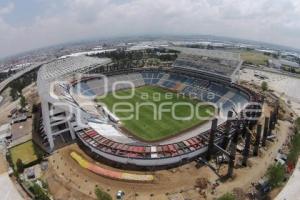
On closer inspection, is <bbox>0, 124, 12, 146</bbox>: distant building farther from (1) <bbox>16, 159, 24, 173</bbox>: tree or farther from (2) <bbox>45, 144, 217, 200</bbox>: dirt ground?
(2) <bbox>45, 144, 217, 200</bbox>: dirt ground

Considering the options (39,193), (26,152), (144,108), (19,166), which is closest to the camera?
(39,193)

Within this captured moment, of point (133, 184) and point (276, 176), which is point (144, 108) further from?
point (276, 176)

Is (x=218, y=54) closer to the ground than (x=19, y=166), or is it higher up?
higher up

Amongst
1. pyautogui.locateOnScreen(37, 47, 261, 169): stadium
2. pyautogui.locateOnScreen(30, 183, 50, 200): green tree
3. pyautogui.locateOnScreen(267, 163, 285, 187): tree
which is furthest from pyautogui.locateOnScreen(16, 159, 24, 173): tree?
pyautogui.locateOnScreen(267, 163, 285, 187): tree

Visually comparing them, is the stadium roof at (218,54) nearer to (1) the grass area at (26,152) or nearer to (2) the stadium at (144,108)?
(2) the stadium at (144,108)

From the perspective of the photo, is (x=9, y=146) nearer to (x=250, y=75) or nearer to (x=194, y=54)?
(x=194, y=54)

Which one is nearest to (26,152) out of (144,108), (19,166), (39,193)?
(19,166)

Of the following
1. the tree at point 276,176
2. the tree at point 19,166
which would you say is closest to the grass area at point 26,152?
the tree at point 19,166
